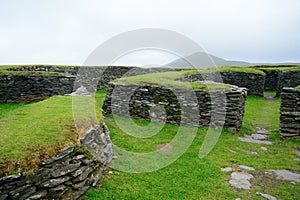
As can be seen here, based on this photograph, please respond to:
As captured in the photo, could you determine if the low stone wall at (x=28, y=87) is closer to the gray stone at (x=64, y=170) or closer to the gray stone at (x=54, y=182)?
the gray stone at (x=64, y=170)

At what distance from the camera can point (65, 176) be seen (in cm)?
428

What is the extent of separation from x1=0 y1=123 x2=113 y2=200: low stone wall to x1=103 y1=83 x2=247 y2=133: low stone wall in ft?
15.9

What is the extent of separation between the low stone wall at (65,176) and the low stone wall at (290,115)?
7168mm

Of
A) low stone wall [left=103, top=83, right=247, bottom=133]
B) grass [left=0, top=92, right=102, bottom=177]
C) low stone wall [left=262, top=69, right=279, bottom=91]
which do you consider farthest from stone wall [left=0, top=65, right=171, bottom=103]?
low stone wall [left=262, top=69, right=279, bottom=91]

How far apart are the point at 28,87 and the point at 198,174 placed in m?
10.3

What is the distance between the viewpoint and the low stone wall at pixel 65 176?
3.56 meters

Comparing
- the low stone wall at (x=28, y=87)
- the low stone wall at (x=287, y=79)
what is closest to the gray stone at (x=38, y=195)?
the low stone wall at (x=28, y=87)

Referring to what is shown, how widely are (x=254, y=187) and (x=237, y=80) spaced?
1491 centimetres

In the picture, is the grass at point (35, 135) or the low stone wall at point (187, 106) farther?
the low stone wall at point (187, 106)

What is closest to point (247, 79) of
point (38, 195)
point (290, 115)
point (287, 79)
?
point (287, 79)

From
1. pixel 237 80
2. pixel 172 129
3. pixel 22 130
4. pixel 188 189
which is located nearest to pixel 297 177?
pixel 188 189

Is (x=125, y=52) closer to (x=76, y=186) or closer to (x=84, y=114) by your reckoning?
(x=84, y=114)

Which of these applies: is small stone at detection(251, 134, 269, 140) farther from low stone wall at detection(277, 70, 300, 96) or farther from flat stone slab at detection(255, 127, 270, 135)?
low stone wall at detection(277, 70, 300, 96)

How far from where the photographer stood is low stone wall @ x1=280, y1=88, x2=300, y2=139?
30.7 ft
